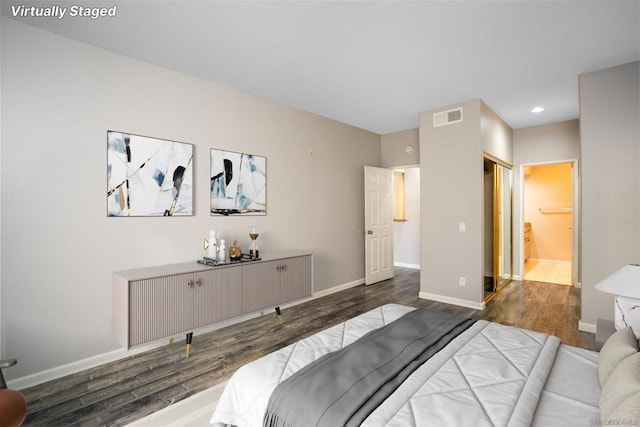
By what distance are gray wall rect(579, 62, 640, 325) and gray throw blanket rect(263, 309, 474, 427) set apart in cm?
249

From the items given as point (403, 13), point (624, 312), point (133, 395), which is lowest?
point (133, 395)

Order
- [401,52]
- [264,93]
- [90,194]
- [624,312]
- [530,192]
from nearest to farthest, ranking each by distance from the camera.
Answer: [624,312]
[90,194]
[401,52]
[264,93]
[530,192]

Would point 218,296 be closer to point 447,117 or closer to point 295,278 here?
point 295,278

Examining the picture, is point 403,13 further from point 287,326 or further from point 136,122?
point 287,326

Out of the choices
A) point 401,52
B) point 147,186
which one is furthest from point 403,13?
point 147,186

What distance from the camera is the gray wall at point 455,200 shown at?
405 centimetres

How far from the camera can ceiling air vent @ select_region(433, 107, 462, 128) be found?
418 centimetres

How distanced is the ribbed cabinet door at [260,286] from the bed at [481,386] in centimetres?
157

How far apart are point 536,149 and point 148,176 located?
5.90 meters

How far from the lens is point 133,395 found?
2.21 metres

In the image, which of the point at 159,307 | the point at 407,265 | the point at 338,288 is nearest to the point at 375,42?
the point at 159,307

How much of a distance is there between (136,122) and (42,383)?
225 cm

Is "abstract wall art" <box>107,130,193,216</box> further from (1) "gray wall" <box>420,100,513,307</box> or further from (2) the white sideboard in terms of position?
(1) "gray wall" <box>420,100,513,307</box>

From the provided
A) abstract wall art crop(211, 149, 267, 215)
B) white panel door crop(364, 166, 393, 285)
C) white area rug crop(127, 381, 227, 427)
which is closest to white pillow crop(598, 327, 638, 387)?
white area rug crop(127, 381, 227, 427)
